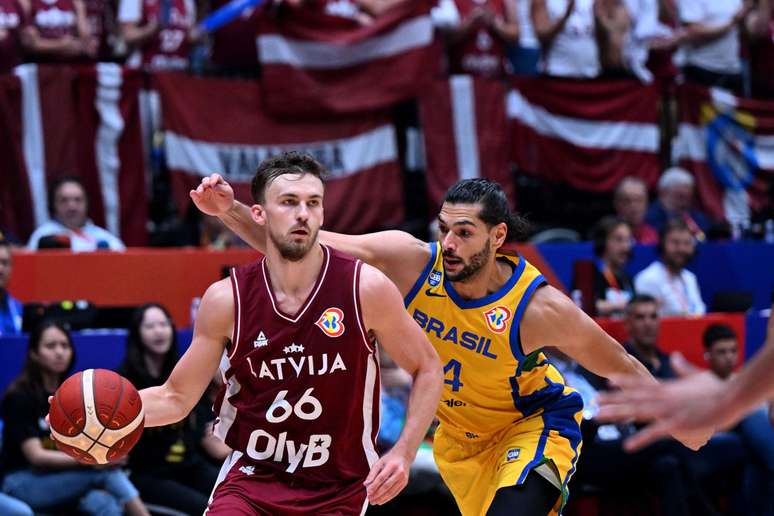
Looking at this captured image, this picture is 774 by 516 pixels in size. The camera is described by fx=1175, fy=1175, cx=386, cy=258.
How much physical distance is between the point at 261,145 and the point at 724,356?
14.2 ft

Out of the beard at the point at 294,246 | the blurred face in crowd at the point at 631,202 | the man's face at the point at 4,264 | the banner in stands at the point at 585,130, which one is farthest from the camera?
the banner in stands at the point at 585,130

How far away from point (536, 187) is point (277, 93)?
10.0 feet

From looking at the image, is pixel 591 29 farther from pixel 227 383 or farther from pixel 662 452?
pixel 227 383

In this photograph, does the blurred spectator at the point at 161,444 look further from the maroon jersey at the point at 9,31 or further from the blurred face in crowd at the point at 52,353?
the maroon jersey at the point at 9,31

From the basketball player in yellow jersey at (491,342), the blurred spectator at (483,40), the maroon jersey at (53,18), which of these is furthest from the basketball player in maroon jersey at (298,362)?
the blurred spectator at (483,40)

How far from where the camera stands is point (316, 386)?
5.01 meters

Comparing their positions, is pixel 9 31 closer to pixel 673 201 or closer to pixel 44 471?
pixel 44 471

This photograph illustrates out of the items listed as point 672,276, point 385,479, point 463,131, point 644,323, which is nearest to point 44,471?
point 385,479

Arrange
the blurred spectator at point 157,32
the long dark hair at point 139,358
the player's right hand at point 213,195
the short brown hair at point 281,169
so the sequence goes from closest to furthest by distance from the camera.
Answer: the short brown hair at point 281,169 < the player's right hand at point 213,195 < the long dark hair at point 139,358 < the blurred spectator at point 157,32

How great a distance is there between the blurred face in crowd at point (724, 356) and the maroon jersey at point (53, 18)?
5917mm

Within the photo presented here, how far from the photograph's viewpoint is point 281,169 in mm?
5125

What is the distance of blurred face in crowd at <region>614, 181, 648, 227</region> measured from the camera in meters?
10.8

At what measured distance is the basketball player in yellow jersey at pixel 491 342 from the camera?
551 cm

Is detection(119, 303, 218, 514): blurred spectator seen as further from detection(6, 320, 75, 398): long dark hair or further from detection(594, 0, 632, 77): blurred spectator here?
detection(594, 0, 632, 77): blurred spectator
